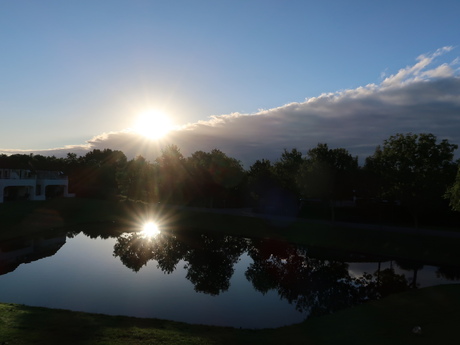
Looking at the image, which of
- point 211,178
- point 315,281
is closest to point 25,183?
point 211,178

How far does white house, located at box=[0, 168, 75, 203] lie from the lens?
67287mm

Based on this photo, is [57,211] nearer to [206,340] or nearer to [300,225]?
[300,225]

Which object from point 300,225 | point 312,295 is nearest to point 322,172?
point 300,225

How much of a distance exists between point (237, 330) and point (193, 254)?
67.6 ft

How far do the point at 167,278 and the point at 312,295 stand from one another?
11715 mm

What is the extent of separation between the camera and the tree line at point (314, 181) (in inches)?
1655

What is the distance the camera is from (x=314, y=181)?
160 feet

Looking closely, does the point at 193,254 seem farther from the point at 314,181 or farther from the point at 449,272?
the point at 449,272

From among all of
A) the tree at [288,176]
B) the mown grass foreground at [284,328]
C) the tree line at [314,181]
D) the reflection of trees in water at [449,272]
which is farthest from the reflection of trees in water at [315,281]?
the tree at [288,176]

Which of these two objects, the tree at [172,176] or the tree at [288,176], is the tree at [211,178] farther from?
the tree at [288,176]

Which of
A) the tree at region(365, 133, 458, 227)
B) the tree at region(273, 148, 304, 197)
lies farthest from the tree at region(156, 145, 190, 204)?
the tree at region(365, 133, 458, 227)

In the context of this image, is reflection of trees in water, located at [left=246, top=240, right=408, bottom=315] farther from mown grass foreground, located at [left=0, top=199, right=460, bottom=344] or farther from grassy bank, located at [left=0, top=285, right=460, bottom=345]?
grassy bank, located at [left=0, top=285, right=460, bottom=345]

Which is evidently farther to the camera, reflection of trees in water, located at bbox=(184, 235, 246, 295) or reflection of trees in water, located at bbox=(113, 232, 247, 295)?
reflection of trees in water, located at bbox=(113, 232, 247, 295)

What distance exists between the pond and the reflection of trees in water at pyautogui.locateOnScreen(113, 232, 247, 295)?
0.10m
